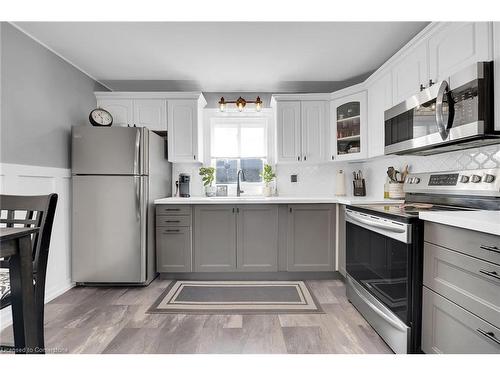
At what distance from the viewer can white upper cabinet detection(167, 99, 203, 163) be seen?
3.41 metres

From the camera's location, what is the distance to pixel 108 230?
9.42ft

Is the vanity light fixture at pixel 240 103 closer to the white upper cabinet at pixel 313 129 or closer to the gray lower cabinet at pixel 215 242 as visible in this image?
the white upper cabinet at pixel 313 129

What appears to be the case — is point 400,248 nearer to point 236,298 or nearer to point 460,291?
point 460,291

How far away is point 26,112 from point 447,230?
312 cm

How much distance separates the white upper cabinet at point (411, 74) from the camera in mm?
2105

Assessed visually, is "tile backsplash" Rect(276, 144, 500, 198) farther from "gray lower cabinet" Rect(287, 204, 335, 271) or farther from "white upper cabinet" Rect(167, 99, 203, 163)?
"white upper cabinet" Rect(167, 99, 203, 163)

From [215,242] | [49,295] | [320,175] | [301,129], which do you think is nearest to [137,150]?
[215,242]

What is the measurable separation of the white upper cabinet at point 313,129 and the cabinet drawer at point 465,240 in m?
2.03

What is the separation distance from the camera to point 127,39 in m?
2.47

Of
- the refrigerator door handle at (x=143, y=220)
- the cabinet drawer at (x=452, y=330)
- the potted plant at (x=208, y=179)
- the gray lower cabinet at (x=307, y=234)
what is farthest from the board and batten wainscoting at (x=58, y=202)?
the cabinet drawer at (x=452, y=330)

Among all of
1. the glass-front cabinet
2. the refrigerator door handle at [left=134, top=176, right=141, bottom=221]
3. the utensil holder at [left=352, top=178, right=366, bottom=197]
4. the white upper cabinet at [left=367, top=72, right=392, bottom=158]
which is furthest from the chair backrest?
the utensil holder at [left=352, top=178, right=366, bottom=197]

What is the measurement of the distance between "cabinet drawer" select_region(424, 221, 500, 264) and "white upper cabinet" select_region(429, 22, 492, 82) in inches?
38.7

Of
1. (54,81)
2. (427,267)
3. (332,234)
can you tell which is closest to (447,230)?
(427,267)

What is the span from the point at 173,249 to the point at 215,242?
0.47m
